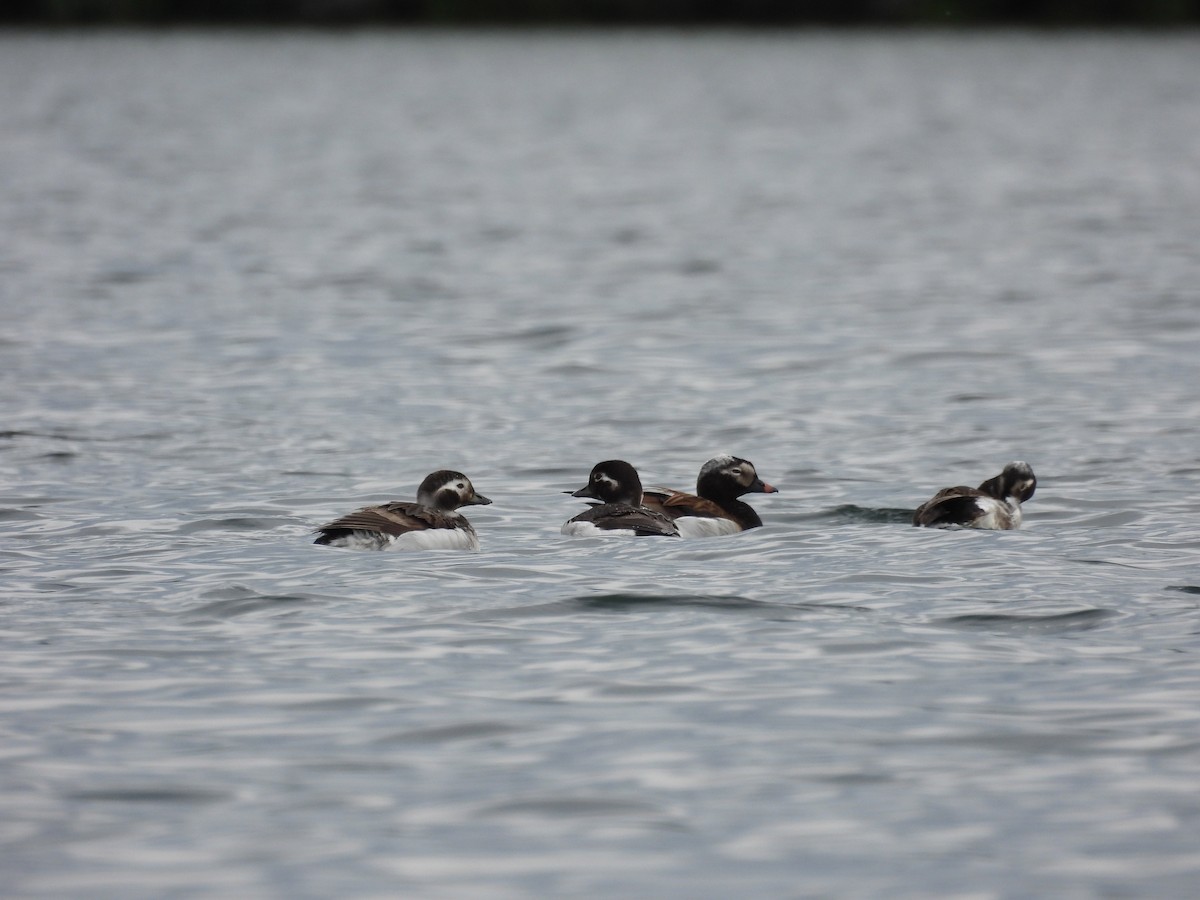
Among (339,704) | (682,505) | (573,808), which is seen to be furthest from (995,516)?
(573,808)

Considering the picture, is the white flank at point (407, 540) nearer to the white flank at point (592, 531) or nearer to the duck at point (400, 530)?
the duck at point (400, 530)

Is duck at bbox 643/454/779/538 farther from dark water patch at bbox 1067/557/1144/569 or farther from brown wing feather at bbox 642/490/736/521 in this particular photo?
dark water patch at bbox 1067/557/1144/569

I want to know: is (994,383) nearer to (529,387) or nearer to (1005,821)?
(529,387)

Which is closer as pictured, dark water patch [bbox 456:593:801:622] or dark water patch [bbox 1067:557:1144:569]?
dark water patch [bbox 456:593:801:622]

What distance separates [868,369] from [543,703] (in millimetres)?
11632

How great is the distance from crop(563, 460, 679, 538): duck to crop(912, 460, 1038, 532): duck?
161 cm

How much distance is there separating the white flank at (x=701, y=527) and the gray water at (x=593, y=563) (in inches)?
5.6

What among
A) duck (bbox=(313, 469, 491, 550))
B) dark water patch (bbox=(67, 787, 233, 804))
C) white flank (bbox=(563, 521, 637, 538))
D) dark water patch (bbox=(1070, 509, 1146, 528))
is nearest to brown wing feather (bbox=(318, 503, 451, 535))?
duck (bbox=(313, 469, 491, 550))

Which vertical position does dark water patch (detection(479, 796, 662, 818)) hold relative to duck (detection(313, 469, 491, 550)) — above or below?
below

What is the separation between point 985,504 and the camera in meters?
12.8

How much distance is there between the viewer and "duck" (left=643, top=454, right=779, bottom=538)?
12.9 meters

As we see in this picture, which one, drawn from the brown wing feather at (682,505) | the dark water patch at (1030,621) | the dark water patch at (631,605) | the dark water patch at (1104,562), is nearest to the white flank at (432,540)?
the dark water patch at (631,605)

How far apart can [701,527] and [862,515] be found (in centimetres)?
129

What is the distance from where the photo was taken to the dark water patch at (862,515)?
13.4m
